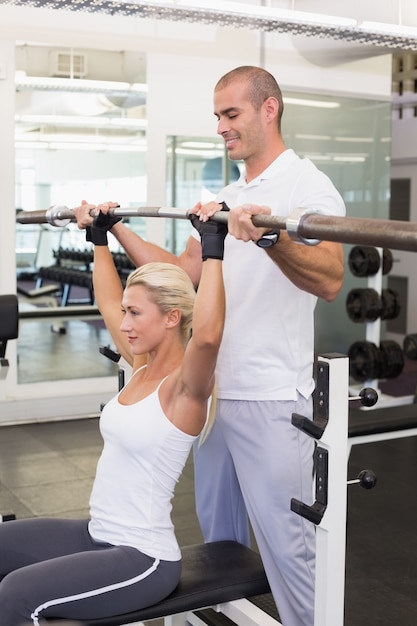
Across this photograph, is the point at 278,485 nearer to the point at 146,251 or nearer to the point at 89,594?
the point at 89,594

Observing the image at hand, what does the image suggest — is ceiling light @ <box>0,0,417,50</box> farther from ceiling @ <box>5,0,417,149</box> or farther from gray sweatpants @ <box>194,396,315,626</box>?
gray sweatpants @ <box>194,396,315,626</box>

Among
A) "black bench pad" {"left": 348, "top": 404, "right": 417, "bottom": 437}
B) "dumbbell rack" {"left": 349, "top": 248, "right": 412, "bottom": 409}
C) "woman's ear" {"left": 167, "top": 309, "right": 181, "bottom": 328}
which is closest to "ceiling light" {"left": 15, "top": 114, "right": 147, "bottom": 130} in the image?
"dumbbell rack" {"left": 349, "top": 248, "right": 412, "bottom": 409}

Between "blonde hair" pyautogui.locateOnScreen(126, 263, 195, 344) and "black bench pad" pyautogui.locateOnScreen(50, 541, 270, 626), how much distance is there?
544 mm

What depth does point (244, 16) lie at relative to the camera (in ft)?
13.1

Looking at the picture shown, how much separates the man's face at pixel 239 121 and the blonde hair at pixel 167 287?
0.32 m

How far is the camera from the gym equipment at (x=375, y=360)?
557 cm

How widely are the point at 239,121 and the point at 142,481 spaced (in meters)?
0.84

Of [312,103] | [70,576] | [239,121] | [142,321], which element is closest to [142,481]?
[70,576]

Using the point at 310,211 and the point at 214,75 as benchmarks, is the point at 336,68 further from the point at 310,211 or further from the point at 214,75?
the point at 310,211

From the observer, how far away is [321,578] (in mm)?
1689

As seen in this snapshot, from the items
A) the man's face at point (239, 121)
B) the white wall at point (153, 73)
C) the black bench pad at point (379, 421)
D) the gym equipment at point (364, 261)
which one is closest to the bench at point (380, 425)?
the black bench pad at point (379, 421)

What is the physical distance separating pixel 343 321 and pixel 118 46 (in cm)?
245

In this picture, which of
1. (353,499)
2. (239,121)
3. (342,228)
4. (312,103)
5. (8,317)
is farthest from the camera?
(312,103)

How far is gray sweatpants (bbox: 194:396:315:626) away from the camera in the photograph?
1.93 metres
